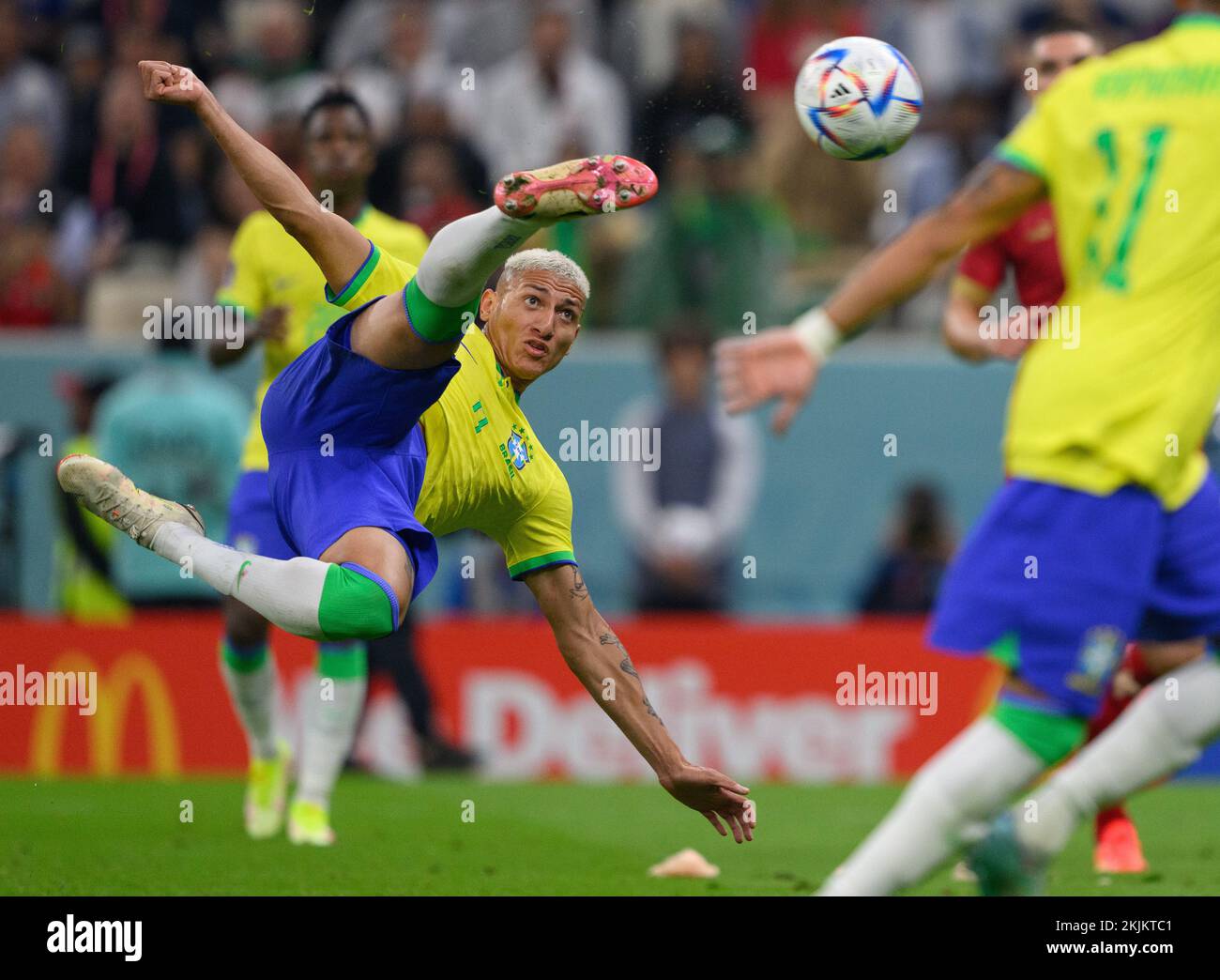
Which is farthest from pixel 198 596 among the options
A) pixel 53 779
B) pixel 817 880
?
pixel 817 880

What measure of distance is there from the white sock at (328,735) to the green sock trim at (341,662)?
0.02 m

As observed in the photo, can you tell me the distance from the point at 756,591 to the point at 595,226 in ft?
8.78

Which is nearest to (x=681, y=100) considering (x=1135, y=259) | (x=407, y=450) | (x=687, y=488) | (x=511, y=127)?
(x=511, y=127)

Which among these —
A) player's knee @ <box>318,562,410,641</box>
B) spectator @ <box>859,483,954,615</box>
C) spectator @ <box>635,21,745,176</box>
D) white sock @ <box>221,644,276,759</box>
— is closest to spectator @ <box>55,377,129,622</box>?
white sock @ <box>221,644,276,759</box>

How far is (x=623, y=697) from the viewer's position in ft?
19.3

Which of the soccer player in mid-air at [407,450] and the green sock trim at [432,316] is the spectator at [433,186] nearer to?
the soccer player in mid-air at [407,450]

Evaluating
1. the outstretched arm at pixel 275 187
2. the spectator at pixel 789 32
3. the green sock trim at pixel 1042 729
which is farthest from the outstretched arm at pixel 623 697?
the spectator at pixel 789 32

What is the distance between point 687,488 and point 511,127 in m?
2.76

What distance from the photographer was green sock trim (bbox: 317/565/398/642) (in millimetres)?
5457

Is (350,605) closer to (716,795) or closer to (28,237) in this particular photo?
(716,795)

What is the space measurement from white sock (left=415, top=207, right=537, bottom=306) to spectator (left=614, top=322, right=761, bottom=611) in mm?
6058

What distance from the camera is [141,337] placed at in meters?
11.5

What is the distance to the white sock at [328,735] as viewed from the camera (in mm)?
7621
